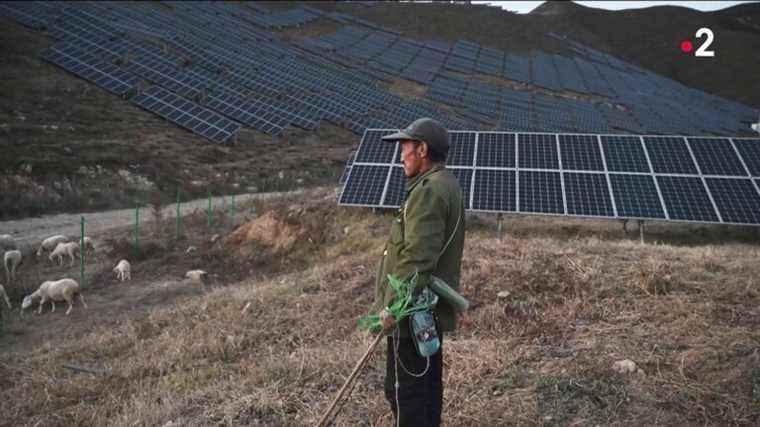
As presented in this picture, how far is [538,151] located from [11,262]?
399 inches

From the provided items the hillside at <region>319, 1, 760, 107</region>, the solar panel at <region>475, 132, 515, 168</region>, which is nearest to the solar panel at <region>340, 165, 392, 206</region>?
the solar panel at <region>475, 132, 515, 168</region>

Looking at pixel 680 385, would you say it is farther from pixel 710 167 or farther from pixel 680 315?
pixel 710 167

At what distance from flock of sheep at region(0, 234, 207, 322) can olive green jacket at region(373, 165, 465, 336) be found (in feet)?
23.8

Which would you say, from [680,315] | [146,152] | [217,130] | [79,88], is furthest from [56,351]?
[79,88]

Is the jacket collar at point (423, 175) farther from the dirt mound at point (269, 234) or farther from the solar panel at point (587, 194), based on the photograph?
the dirt mound at point (269, 234)

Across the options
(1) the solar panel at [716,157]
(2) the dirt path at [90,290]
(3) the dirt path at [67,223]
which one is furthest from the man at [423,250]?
(3) the dirt path at [67,223]

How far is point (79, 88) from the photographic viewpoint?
922 inches

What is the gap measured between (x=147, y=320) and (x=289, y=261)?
358 cm

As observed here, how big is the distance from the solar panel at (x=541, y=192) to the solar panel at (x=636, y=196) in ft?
3.19

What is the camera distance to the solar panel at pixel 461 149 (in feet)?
36.0

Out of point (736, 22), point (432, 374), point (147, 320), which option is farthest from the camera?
point (736, 22)

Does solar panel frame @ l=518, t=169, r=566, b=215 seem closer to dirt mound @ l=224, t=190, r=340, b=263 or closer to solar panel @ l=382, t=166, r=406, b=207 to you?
solar panel @ l=382, t=166, r=406, b=207

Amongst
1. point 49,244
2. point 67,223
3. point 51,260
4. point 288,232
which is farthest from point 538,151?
point 67,223

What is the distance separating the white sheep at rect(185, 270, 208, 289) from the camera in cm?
978
